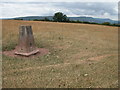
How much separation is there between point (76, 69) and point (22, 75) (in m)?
2.14

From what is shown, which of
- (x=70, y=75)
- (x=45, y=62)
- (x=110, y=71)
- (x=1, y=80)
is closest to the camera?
(x=1, y=80)

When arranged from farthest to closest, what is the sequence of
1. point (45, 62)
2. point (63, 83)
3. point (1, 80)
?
1. point (45, 62)
2. point (1, 80)
3. point (63, 83)

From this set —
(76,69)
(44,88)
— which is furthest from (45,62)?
(44,88)

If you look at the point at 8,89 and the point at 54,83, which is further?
the point at 54,83

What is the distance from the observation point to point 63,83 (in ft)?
14.7

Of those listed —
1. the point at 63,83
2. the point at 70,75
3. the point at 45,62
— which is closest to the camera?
the point at 63,83

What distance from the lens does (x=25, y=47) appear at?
28.6 ft

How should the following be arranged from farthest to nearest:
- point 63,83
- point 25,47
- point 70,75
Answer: point 25,47 → point 70,75 → point 63,83

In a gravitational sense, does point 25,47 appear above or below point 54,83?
above

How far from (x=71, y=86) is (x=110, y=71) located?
208 centimetres

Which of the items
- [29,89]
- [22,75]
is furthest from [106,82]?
[22,75]

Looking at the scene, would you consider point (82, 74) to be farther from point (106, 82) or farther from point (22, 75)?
point (22, 75)

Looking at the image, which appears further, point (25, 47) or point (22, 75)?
point (25, 47)

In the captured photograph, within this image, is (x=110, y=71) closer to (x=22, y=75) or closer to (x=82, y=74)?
(x=82, y=74)
